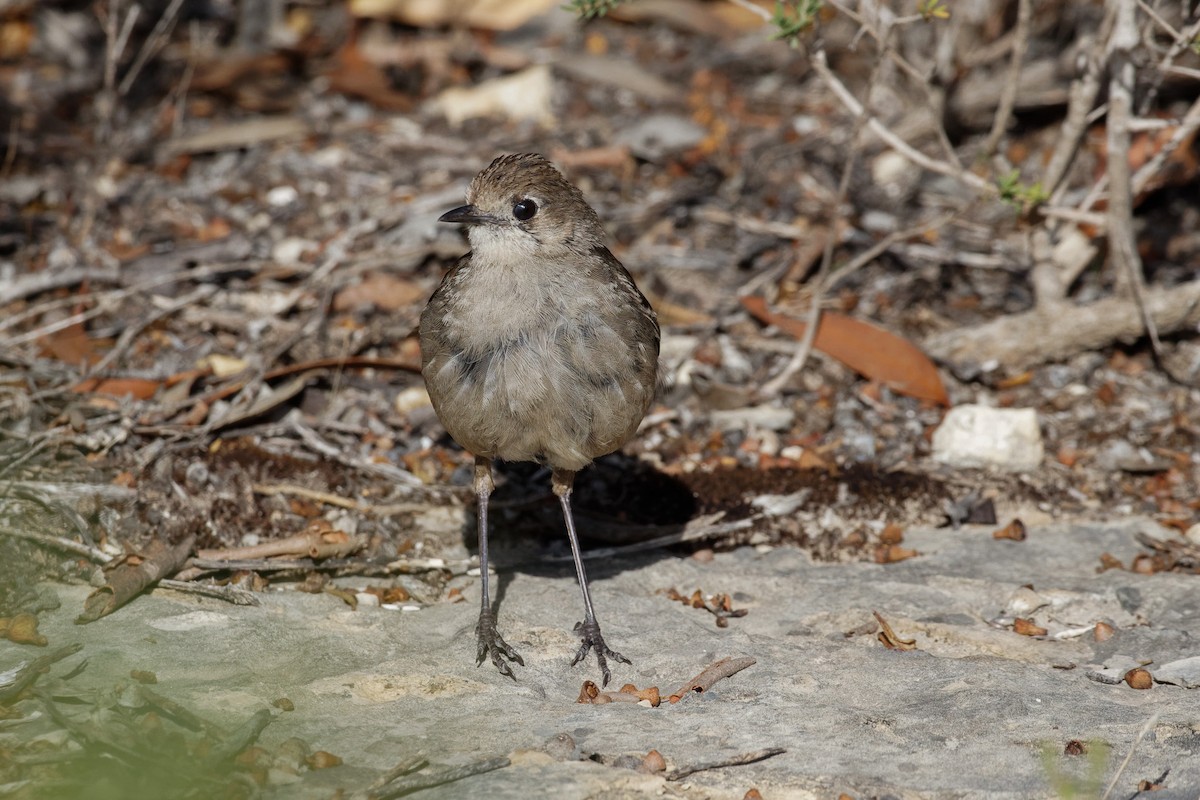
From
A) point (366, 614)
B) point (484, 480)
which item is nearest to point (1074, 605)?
point (484, 480)

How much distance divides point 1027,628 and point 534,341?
236 cm

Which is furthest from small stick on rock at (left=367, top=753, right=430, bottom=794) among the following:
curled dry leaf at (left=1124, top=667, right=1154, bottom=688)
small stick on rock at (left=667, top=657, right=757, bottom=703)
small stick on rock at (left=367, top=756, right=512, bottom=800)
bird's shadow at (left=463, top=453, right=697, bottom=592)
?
curled dry leaf at (left=1124, top=667, right=1154, bottom=688)

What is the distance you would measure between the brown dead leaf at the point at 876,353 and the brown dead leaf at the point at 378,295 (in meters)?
2.18

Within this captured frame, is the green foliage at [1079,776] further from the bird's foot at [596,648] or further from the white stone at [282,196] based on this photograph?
the white stone at [282,196]

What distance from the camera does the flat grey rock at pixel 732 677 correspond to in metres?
4.23

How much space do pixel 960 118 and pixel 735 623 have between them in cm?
509

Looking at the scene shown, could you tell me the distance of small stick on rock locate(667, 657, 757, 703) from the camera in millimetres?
4930

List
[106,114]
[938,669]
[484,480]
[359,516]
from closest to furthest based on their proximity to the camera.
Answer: [938,669], [484,480], [359,516], [106,114]

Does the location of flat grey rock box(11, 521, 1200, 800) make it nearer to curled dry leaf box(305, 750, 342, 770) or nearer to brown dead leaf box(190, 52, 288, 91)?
curled dry leaf box(305, 750, 342, 770)

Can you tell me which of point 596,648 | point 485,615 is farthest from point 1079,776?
point 485,615

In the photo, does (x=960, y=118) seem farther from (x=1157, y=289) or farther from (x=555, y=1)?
(x=555, y=1)

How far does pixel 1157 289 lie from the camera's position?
7.89 metres

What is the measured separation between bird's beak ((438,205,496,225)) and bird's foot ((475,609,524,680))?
1.62 meters

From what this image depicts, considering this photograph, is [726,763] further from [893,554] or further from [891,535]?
[891,535]
